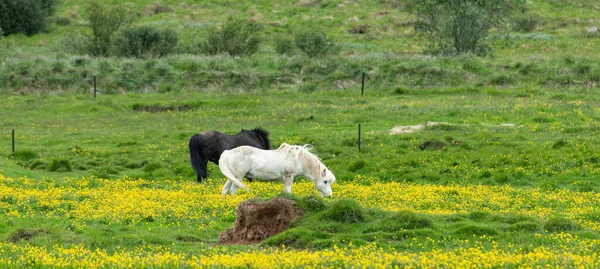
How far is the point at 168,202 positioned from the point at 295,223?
239 inches

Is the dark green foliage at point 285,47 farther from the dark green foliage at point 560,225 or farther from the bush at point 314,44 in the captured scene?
the dark green foliage at point 560,225

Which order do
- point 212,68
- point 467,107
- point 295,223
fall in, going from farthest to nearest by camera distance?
point 212,68 → point 467,107 → point 295,223

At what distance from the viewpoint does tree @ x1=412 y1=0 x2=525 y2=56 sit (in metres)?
56.4

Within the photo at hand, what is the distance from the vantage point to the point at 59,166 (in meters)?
31.0

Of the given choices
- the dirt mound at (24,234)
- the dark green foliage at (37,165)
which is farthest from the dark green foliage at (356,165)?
the dirt mound at (24,234)

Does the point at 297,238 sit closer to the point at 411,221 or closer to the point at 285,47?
the point at 411,221

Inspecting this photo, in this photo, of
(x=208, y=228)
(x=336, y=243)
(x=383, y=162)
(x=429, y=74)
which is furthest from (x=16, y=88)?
(x=336, y=243)

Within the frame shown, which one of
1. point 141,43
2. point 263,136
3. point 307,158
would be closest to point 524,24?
point 141,43

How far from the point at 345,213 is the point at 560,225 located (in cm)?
440

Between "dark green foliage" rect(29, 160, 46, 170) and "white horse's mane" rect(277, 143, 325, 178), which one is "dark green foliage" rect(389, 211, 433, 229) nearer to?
"white horse's mane" rect(277, 143, 325, 178)

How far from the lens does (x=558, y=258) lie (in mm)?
14391

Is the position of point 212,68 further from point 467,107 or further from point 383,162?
point 383,162

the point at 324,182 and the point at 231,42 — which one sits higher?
the point at 324,182

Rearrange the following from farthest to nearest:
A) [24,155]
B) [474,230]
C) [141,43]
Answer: [141,43] < [24,155] < [474,230]
